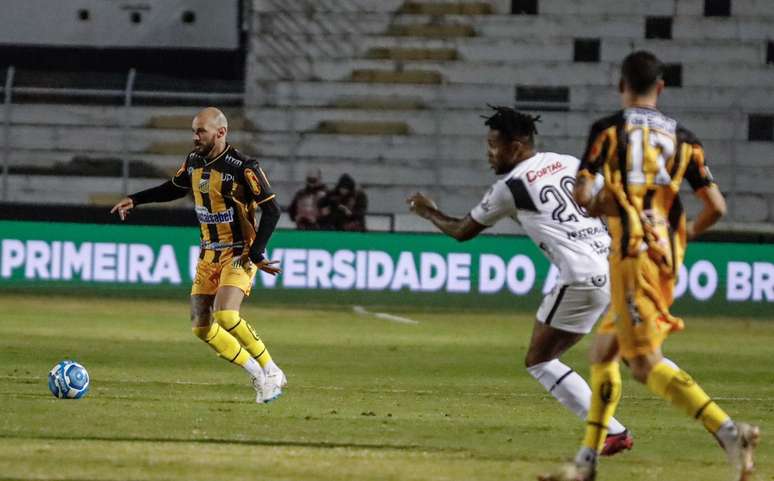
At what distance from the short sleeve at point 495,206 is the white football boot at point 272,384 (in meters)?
3.38

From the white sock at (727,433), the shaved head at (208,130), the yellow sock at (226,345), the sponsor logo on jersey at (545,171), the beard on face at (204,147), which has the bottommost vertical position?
the yellow sock at (226,345)

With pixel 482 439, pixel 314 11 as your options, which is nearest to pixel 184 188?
pixel 482 439

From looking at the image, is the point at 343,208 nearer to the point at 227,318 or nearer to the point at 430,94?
the point at 430,94

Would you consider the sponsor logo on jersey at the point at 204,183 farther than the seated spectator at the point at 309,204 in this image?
No

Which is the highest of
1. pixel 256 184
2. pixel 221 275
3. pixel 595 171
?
pixel 595 171

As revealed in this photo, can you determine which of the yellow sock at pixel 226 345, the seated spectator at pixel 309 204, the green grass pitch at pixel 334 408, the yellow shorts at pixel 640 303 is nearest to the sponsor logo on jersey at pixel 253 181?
the yellow sock at pixel 226 345

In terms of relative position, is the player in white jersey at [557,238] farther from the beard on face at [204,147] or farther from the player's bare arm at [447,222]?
the beard on face at [204,147]

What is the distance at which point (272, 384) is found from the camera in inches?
438

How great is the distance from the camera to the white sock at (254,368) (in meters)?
11.1

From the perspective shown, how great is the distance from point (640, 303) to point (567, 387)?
155cm

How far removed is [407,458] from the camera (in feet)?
27.8

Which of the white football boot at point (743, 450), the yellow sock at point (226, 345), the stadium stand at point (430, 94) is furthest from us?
the stadium stand at point (430, 94)

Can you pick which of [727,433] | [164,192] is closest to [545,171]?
[727,433]

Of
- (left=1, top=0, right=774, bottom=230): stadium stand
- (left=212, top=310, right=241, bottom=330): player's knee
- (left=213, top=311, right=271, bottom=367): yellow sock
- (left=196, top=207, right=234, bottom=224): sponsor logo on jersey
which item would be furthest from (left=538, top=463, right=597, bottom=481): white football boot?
(left=1, top=0, right=774, bottom=230): stadium stand
